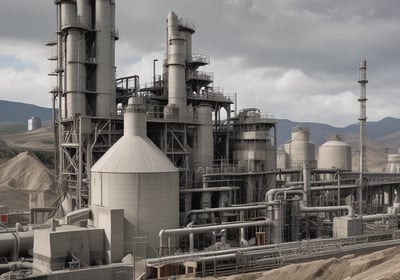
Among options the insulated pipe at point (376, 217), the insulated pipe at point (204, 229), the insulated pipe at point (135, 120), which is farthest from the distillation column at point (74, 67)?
the insulated pipe at point (376, 217)

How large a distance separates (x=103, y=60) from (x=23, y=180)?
44059mm

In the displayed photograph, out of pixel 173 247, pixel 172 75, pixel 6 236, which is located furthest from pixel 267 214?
pixel 6 236

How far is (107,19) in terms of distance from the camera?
41.2 metres

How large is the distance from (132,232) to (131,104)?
9.92 metres

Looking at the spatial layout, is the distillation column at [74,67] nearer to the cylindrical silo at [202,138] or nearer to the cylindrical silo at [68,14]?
the cylindrical silo at [68,14]

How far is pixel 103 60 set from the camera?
41.1m

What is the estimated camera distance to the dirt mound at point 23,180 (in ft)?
215

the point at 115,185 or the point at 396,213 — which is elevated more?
the point at 115,185

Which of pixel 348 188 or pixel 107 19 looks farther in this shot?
pixel 348 188

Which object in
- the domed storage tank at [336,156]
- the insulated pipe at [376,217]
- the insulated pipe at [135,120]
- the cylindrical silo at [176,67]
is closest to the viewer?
the insulated pipe at [135,120]

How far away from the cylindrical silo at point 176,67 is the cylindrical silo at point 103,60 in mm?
6207

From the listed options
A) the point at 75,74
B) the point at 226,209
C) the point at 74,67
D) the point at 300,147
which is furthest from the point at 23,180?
the point at 226,209

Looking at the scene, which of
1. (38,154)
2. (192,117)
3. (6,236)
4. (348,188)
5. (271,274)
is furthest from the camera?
(38,154)

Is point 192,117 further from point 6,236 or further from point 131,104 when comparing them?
point 6,236
